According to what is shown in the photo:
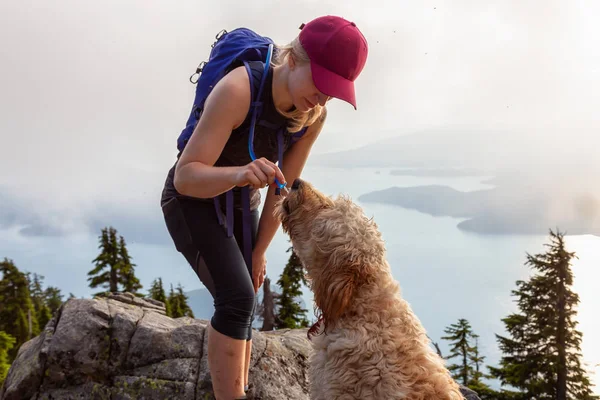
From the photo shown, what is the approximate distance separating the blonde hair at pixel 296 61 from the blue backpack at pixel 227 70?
9cm

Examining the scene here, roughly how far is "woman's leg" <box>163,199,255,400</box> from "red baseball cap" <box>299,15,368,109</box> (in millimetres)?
1448

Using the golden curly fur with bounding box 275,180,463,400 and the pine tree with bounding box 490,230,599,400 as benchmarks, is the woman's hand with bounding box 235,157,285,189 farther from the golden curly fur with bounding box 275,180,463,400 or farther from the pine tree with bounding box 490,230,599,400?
the pine tree with bounding box 490,230,599,400

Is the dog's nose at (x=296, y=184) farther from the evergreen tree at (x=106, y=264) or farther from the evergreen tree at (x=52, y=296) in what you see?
the evergreen tree at (x=52, y=296)

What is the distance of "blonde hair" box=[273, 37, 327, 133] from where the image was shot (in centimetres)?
397

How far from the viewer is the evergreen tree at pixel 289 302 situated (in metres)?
29.7

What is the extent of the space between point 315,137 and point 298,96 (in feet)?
3.00

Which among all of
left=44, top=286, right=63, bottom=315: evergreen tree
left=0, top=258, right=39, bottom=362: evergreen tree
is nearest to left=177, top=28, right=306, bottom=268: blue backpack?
left=0, top=258, right=39, bottom=362: evergreen tree

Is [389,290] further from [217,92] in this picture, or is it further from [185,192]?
[217,92]

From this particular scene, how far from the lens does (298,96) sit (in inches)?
157

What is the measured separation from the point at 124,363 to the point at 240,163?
3616mm

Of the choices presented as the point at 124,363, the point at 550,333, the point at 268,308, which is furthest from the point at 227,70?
the point at 550,333

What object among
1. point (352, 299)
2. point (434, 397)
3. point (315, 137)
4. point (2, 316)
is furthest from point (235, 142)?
point (2, 316)

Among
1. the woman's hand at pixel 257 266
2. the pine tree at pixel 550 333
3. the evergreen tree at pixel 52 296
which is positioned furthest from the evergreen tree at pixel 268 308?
the evergreen tree at pixel 52 296

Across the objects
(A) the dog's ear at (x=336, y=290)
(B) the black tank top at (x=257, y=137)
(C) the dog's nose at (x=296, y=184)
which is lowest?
(A) the dog's ear at (x=336, y=290)
